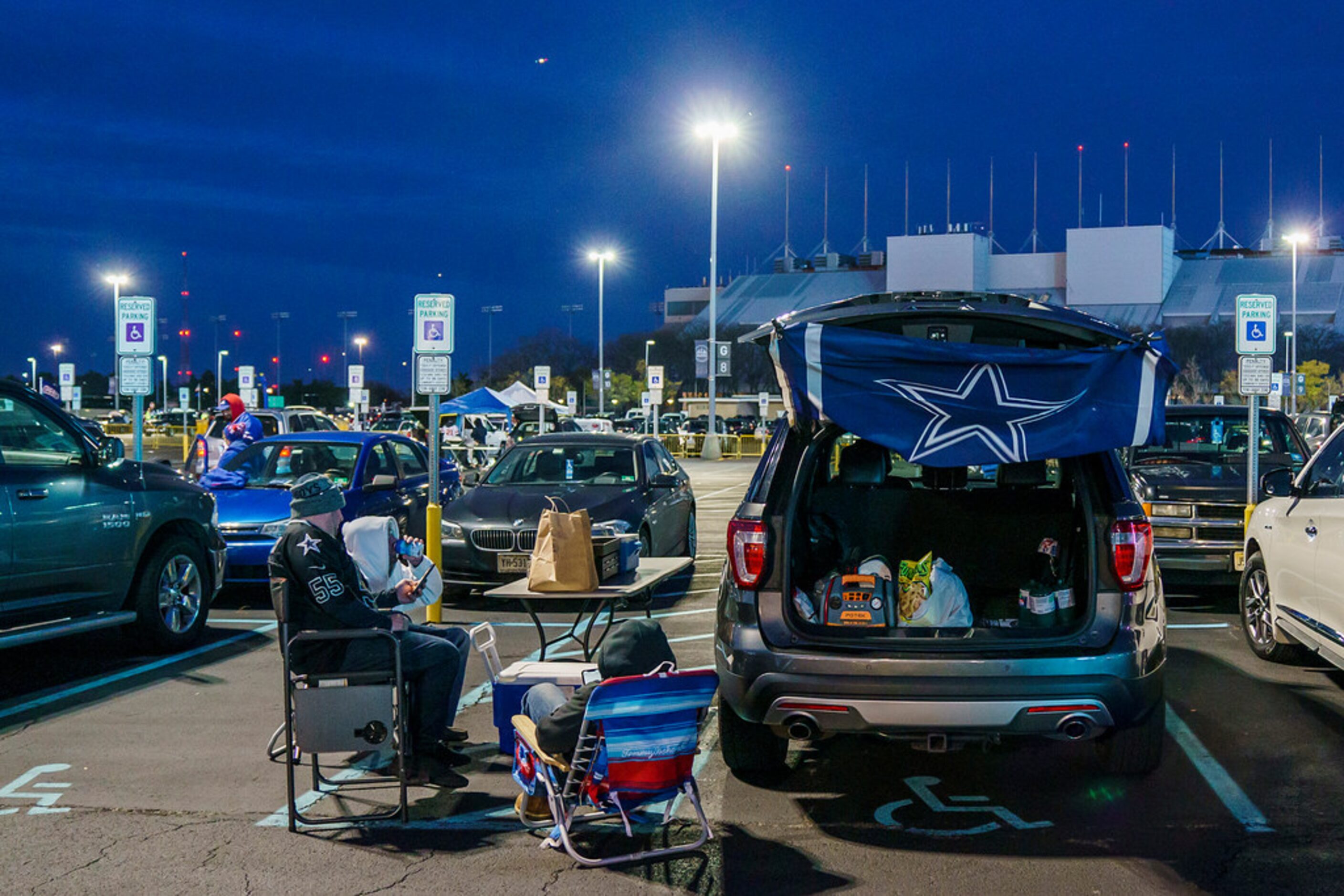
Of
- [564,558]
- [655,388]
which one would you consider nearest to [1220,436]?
[564,558]

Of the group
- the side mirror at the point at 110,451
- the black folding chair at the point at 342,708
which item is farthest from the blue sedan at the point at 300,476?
the black folding chair at the point at 342,708

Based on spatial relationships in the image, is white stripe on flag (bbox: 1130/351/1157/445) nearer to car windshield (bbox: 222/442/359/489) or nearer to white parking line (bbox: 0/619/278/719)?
white parking line (bbox: 0/619/278/719)

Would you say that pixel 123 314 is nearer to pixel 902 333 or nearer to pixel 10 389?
pixel 10 389

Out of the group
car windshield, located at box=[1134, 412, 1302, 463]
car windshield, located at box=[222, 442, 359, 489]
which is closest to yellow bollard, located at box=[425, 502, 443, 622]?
car windshield, located at box=[222, 442, 359, 489]

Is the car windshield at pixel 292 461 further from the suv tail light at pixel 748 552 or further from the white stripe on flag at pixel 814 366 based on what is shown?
the white stripe on flag at pixel 814 366

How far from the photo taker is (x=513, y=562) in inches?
426

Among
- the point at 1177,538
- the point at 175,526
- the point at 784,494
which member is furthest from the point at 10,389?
the point at 1177,538

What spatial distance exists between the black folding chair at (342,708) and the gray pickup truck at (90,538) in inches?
135

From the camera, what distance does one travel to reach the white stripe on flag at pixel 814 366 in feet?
18.1

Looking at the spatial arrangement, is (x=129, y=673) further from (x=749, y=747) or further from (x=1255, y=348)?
(x=1255, y=348)

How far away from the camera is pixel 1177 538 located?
1135 cm

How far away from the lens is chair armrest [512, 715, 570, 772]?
4.98m

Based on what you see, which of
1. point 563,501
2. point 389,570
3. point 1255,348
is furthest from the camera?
point 1255,348

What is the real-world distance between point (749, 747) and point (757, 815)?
40 cm
